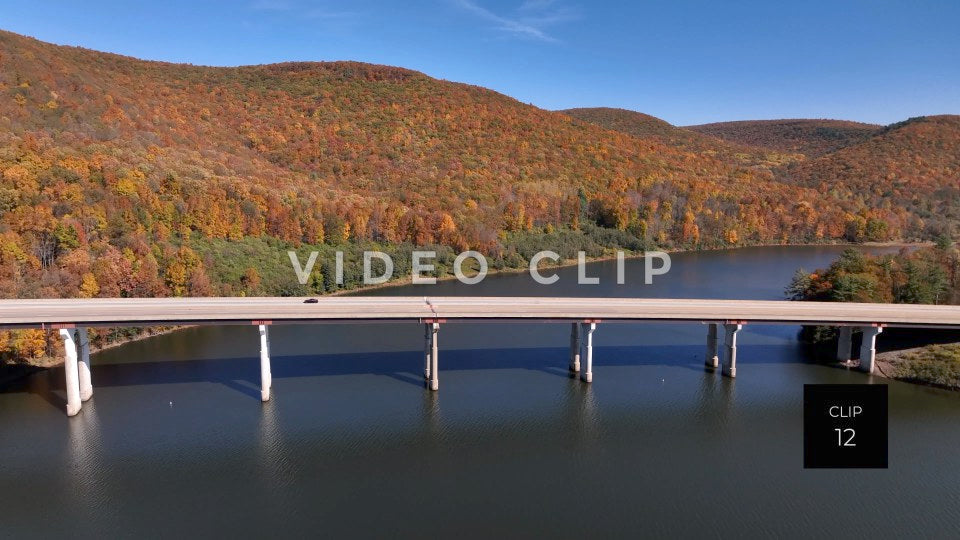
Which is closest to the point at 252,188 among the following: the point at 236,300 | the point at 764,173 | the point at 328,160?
the point at 328,160

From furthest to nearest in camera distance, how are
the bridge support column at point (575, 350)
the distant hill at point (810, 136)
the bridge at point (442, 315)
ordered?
the distant hill at point (810, 136) → the bridge support column at point (575, 350) → the bridge at point (442, 315)

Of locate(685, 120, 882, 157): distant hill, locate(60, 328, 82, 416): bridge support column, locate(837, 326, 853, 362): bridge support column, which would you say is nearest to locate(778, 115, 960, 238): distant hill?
locate(685, 120, 882, 157): distant hill

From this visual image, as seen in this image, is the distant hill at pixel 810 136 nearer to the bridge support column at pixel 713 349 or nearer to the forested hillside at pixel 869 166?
the forested hillside at pixel 869 166

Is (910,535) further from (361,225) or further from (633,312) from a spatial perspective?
(361,225)

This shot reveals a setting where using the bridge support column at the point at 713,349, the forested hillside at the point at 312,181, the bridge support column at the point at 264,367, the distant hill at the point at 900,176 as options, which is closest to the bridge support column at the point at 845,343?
the bridge support column at the point at 713,349

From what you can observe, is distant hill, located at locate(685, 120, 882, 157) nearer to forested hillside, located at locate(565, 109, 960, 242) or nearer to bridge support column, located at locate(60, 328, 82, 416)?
forested hillside, located at locate(565, 109, 960, 242)

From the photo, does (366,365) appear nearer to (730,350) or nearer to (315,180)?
(730,350)
